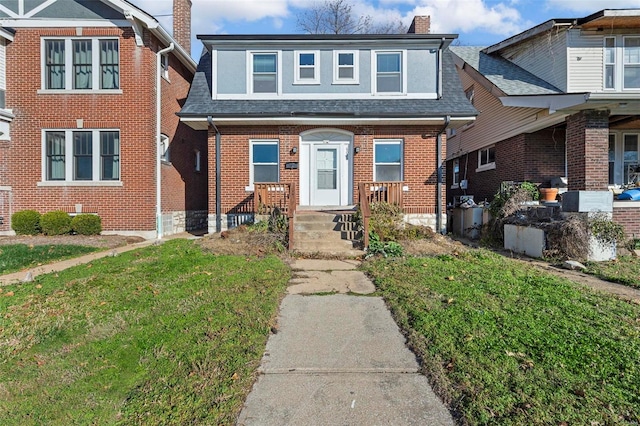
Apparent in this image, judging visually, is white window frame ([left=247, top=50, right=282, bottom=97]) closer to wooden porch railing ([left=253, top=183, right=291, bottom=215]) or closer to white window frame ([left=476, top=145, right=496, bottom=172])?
wooden porch railing ([left=253, top=183, right=291, bottom=215])

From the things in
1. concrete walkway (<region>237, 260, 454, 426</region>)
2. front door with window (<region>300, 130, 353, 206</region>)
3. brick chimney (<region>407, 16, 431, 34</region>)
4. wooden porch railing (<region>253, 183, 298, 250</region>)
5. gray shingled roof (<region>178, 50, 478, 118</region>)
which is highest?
brick chimney (<region>407, 16, 431, 34</region>)

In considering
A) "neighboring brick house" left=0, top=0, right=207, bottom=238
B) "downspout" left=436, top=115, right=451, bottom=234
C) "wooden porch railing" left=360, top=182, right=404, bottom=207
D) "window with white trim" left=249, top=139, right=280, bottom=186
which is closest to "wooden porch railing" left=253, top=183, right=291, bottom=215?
"window with white trim" left=249, top=139, right=280, bottom=186

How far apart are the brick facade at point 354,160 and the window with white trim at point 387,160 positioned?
0.57 ft

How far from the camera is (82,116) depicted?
10852 millimetres

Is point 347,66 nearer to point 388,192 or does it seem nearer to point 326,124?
point 326,124

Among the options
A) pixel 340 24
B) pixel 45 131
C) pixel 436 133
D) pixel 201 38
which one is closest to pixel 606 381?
pixel 436 133

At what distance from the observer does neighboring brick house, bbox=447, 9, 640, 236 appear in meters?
8.73

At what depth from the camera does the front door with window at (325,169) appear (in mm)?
11078

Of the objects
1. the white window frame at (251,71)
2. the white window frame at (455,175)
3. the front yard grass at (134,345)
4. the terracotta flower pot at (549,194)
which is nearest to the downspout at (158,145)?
the white window frame at (251,71)

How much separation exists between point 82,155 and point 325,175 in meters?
7.49

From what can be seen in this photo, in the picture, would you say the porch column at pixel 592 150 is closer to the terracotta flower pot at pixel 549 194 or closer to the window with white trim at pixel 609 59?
the terracotta flower pot at pixel 549 194

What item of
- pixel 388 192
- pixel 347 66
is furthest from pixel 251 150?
pixel 388 192

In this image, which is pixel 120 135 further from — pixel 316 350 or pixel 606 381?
pixel 606 381

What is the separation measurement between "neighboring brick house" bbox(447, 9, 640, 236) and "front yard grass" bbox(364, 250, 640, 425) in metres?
5.30
